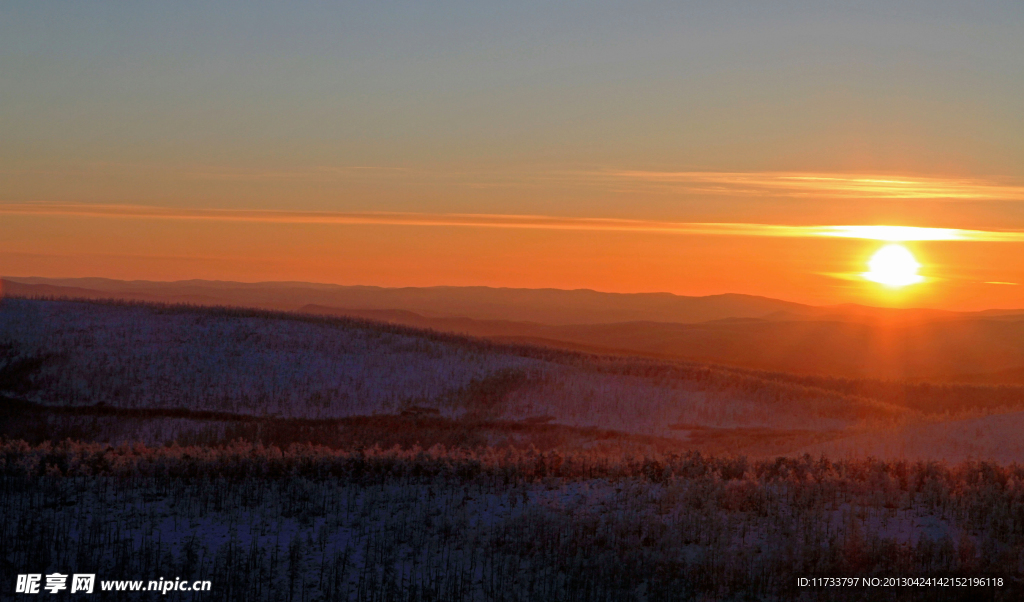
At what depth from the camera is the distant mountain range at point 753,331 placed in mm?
80188

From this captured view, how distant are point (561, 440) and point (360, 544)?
53.4 ft

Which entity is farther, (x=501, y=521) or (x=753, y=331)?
(x=753, y=331)

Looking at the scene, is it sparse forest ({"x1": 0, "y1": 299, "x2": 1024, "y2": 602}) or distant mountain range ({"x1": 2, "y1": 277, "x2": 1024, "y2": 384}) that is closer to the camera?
sparse forest ({"x1": 0, "y1": 299, "x2": 1024, "y2": 602})

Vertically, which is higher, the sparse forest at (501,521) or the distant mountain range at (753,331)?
the distant mountain range at (753,331)

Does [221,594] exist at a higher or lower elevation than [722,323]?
lower

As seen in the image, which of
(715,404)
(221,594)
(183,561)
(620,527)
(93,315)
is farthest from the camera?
(93,315)

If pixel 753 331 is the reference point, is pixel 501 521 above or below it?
below

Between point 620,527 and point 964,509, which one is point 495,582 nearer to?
point 620,527

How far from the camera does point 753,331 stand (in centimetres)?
11044

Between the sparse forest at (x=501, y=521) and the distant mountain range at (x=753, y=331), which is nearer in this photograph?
the sparse forest at (x=501, y=521)

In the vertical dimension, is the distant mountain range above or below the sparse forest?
above

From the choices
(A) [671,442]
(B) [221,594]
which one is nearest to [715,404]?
(A) [671,442]

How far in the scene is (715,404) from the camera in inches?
1243

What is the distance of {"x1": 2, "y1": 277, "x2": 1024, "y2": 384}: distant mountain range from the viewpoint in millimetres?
80188
